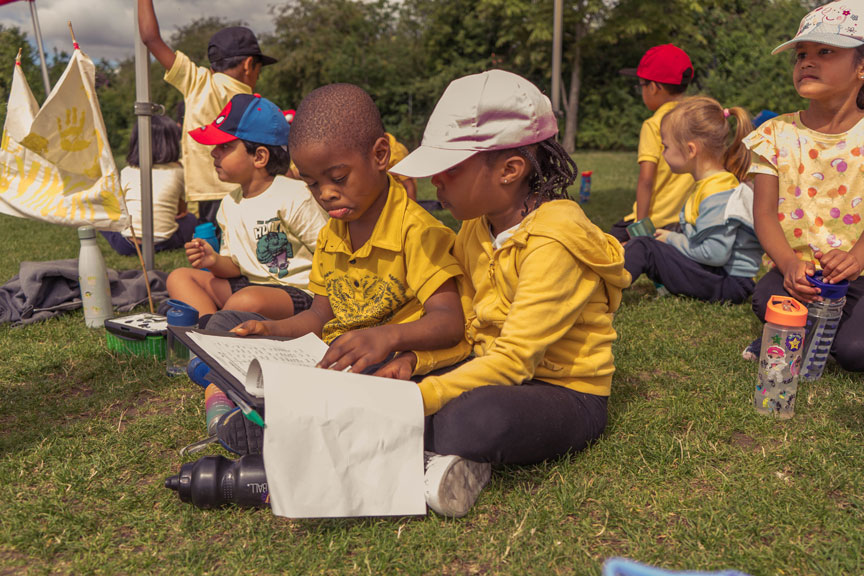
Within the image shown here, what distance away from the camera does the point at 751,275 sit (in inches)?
155

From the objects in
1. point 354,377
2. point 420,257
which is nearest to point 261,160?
point 420,257

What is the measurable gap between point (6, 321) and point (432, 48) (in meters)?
Answer: 18.3

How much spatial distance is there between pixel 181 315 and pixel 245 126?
0.92m

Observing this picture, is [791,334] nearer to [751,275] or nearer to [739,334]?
[739,334]

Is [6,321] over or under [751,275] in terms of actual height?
under

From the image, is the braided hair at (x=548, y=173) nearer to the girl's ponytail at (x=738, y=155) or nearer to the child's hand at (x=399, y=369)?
the child's hand at (x=399, y=369)

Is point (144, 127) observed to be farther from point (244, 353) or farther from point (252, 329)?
point (244, 353)

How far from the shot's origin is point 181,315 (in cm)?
289

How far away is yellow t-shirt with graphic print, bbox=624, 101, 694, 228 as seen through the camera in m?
4.75

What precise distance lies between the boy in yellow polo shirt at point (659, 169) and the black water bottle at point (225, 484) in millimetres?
3490

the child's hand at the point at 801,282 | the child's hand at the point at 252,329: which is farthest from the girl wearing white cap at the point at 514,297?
the child's hand at the point at 801,282

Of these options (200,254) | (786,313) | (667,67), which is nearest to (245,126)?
(200,254)

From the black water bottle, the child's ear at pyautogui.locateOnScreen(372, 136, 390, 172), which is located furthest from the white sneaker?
the child's ear at pyautogui.locateOnScreen(372, 136, 390, 172)

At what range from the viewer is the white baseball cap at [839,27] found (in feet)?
8.44
